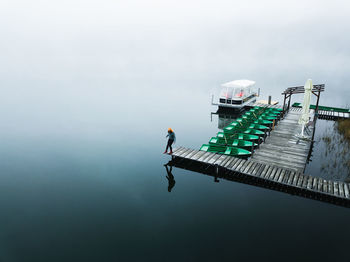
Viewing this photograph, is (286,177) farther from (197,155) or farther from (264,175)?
(197,155)

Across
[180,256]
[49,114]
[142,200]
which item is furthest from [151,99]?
[180,256]

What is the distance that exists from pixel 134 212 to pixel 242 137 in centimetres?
1151

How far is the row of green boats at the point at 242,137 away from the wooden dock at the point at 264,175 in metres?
1.03

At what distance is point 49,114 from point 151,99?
17067mm

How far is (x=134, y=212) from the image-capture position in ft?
42.9

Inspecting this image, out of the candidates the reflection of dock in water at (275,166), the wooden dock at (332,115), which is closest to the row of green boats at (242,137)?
the reflection of dock in water at (275,166)

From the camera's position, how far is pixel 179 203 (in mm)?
13914

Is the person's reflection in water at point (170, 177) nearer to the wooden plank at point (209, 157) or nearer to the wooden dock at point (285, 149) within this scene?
the wooden plank at point (209, 157)

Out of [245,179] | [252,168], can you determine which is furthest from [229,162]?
[252,168]

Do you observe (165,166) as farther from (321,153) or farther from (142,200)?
(321,153)

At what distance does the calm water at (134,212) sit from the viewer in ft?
34.4

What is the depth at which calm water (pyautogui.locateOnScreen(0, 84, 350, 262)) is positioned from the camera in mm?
10484

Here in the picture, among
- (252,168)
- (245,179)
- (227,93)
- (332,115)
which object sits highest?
(227,93)

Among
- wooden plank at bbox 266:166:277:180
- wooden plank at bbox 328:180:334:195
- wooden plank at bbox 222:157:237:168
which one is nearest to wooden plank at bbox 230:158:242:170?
wooden plank at bbox 222:157:237:168
